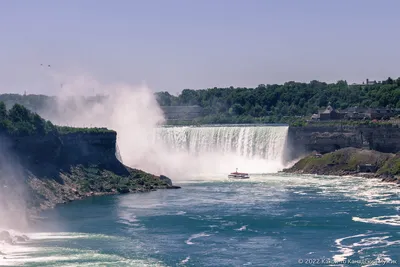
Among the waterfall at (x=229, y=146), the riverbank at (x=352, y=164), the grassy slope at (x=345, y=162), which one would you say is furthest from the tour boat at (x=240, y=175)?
the waterfall at (x=229, y=146)

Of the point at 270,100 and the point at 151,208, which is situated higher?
the point at 270,100

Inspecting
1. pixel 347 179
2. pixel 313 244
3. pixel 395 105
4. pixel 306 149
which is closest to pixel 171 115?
pixel 395 105

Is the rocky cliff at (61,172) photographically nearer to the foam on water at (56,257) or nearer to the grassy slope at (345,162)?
the foam on water at (56,257)

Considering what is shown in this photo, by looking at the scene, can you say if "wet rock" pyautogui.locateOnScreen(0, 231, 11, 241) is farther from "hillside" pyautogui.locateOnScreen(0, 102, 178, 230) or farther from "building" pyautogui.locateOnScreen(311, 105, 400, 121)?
"building" pyautogui.locateOnScreen(311, 105, 400, 121)

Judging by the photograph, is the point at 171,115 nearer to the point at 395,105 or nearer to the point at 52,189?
the point at 395,105

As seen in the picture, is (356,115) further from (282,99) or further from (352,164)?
(282,99)

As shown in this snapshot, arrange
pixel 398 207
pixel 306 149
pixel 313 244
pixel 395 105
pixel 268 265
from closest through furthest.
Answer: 1. pixel 268 265
2. pixel 313 244
3. pixel 398 207
4. pixel 306 149
5. pixel 395 105
